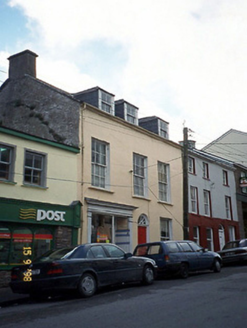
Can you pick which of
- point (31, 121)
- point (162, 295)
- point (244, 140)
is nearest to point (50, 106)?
point (31, 121)

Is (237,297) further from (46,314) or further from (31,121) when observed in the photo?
(31,121)

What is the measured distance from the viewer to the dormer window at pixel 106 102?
2030 centimetres

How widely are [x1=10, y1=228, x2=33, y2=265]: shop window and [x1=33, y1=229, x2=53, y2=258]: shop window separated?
10.2 inches

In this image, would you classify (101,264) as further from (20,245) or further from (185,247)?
(185,247)

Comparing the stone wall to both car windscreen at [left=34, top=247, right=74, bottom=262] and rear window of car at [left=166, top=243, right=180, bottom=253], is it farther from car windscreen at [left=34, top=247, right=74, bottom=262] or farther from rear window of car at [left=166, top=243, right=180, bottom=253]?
car windscreen at [left=34, top=247, right=74, bottom=262]

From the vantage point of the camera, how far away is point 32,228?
49.8 ft

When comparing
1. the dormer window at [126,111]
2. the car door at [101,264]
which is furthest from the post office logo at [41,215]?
the dormer window at [126,111]

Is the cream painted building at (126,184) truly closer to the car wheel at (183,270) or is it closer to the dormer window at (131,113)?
the dormer window at (131,113)

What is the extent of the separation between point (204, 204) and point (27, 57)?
1535 cm

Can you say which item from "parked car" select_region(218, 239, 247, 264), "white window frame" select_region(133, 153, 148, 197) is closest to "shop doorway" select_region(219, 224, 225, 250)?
"parked car" select_region(218, 239, 247, 264)

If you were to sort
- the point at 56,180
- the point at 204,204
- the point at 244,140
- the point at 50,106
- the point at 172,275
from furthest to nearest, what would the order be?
the point at 244,140, the point at 204,204, the point at 50,106, the point at 56,180, the point at 172,275

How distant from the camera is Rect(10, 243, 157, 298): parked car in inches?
395

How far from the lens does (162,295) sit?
1007cm

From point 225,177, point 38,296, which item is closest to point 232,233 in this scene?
point 225,177
